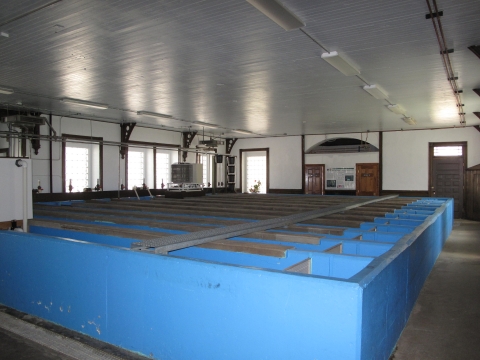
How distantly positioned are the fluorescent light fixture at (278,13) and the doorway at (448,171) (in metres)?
10.8

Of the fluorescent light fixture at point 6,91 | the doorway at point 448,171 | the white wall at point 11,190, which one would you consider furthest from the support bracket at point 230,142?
the white wall at point 11,190

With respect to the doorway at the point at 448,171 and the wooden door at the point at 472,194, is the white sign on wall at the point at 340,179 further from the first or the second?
the wooden door at the point at 472,194

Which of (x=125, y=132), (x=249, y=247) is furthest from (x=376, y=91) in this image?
(x=125, y=132)

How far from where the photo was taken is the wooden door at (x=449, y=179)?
41.3ft

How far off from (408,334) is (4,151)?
9.59 meters

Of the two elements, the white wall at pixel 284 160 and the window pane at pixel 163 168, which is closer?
the window pane at pixel 163 168

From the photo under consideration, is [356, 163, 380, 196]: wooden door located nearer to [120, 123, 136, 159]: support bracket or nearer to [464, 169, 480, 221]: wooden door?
[464, 169, 480, 221]: wooden door

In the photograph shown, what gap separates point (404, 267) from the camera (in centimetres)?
292

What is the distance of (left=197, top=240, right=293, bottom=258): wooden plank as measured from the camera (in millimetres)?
2982

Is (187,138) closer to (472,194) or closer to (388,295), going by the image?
(472,194)

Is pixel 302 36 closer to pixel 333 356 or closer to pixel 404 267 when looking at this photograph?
pixel 404 267

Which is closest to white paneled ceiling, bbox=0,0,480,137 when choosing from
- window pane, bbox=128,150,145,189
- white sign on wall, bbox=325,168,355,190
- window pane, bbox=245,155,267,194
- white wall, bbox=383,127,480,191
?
window pane, bbox=128,150,145,189

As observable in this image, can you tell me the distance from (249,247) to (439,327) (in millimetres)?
1806

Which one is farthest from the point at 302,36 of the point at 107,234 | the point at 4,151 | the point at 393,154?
the point at 393,154
